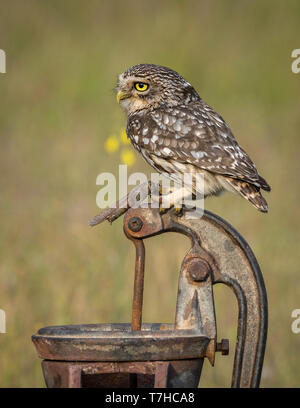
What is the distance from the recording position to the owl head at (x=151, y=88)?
352cm

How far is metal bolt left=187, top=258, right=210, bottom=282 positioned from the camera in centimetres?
259

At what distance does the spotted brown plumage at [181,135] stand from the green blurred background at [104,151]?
38.1 inches

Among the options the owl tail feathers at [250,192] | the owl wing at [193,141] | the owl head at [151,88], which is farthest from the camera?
the owl head at [151,88]

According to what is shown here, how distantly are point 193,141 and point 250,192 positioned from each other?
1.28 feet

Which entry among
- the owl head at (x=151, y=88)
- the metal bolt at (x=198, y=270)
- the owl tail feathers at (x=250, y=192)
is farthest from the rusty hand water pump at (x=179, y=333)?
the owl head at (x=151, y=88)

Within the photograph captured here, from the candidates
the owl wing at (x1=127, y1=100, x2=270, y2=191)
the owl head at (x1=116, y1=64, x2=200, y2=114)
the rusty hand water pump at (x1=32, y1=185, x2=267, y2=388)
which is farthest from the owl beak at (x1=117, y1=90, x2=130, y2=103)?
the rusty hand water pump at (x1=32, y1=185, x2=267, y2=388)

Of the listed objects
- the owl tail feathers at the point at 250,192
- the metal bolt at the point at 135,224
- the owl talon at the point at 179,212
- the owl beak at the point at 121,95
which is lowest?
the metal bolt at the point at 135,224

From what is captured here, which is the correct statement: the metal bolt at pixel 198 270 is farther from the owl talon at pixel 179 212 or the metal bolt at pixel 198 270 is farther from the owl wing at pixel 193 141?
the owl wing at pixel 193 141

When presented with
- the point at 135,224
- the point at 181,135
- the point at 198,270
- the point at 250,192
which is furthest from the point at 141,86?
the point at 198,270

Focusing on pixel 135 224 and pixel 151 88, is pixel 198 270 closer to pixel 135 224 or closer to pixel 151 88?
pixel 135 224

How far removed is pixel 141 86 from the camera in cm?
362

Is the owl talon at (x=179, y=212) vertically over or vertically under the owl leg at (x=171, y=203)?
under

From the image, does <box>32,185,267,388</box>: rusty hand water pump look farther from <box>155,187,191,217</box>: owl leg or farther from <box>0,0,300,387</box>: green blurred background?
<box>0,0,300,387</box>: green blurred background

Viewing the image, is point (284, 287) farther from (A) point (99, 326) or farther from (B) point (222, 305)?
(A) point (99, 326)
